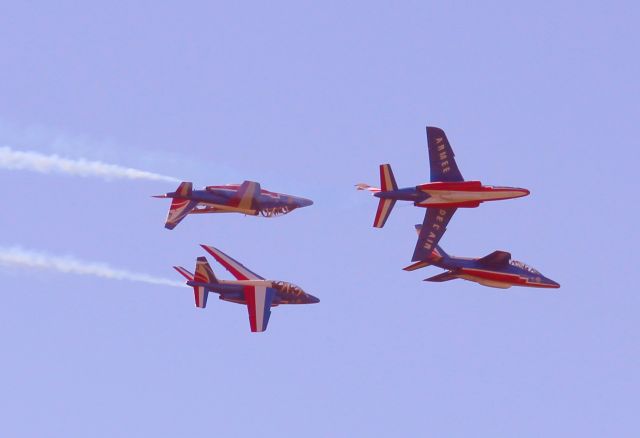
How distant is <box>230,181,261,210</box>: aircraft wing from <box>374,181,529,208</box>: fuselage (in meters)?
9.52

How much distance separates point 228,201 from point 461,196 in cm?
1670

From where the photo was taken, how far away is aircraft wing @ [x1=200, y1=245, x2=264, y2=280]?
150875 millimetres

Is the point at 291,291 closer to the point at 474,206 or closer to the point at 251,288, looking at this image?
the point at 251,288

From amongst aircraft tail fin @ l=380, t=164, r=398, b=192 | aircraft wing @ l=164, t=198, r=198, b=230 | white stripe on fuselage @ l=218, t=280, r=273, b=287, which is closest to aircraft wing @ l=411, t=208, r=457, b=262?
aircraft tail fin @ l=380, t=164, r=398, b=192

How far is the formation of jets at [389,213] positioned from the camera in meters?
143

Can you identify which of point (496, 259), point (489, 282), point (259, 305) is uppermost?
point (496, 259)

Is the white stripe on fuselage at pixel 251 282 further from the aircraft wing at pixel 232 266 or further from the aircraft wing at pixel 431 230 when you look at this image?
the aircraft wing at pixel 431 230

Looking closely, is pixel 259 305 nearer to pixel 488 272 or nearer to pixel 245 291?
pixel 245 291

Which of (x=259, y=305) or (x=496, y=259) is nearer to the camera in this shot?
(x=259, y=305)

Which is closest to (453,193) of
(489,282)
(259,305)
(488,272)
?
(488,272)

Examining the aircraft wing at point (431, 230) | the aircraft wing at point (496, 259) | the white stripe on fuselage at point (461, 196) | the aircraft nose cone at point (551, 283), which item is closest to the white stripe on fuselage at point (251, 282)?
the aircraft wing at point (431, 230)

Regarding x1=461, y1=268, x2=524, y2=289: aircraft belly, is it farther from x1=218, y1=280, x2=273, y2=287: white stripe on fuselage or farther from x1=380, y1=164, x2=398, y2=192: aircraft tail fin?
x1=218, y1=280, x2=273, y2=287: white stripe on fuselage

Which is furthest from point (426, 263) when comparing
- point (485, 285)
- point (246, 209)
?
point (246, 209)

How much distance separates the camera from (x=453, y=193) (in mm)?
143250
